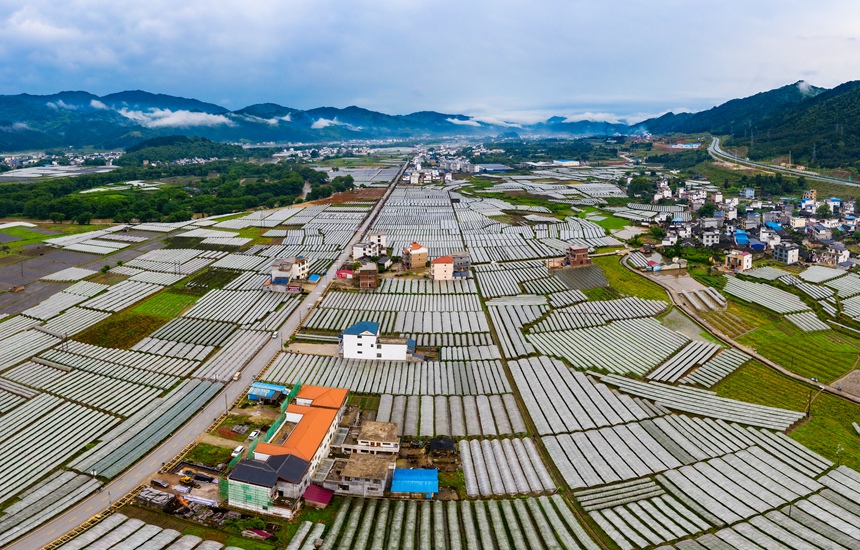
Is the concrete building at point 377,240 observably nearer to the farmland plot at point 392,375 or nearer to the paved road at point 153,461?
the paved road at point 153,461

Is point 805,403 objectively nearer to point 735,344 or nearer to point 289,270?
point 735,344

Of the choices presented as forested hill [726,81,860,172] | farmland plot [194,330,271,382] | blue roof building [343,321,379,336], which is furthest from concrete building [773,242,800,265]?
forested hill [726,81,860,172]

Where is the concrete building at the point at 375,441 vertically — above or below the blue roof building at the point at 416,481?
above

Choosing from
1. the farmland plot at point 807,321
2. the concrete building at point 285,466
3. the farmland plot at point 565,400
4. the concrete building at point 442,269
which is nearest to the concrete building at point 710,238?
the farmland plot at point 807,321

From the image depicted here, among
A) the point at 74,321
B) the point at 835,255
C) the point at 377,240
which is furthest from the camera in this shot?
the point at 377,240

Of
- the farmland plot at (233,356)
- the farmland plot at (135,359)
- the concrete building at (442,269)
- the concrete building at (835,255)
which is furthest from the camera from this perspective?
the concrete building at (835,255)

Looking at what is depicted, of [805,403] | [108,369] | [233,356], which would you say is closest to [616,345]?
[805,403]
